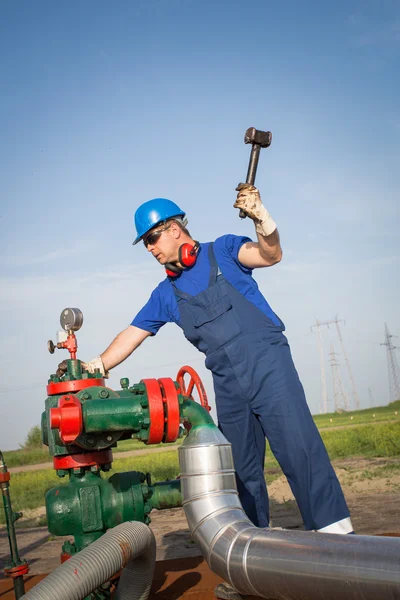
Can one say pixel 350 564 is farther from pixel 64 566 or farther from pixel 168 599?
pixel 168 599

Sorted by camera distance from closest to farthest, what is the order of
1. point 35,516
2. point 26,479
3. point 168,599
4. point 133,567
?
point 133,567 < point 168,599 < point 35,516 < point 26,479

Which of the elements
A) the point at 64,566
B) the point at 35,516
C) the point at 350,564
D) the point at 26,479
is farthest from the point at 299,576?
the point at 26,479

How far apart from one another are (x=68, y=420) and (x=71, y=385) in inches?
17.3

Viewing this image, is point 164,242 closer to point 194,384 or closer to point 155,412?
point 194,384

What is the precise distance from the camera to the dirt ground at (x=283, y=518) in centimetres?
458

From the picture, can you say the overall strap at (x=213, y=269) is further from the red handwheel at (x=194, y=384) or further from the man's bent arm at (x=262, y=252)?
the red handwheel at (x=194, y=384)

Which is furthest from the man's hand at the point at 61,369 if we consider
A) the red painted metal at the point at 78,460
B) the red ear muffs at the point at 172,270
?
the red ear muffs at the point at 172,270

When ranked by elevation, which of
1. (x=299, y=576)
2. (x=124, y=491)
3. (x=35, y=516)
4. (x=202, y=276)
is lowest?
(x=35, y=516)

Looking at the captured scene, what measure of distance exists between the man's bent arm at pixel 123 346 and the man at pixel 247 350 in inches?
3.1

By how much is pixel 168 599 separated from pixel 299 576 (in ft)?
4.24

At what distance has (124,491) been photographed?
275 cm

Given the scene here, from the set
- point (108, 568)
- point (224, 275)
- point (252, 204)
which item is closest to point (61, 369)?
point (224, 275)

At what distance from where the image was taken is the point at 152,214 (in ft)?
10.7

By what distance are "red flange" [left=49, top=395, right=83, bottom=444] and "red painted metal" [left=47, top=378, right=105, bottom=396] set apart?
0.38m
